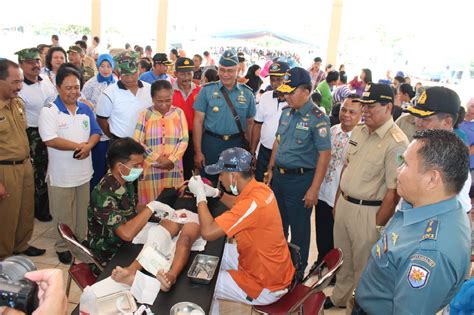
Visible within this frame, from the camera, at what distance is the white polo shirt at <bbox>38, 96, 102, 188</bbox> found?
2.86 meters

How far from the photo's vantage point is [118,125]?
346 centimetres

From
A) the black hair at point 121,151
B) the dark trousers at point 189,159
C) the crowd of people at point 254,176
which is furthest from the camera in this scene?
the dark trousers at point 189,159

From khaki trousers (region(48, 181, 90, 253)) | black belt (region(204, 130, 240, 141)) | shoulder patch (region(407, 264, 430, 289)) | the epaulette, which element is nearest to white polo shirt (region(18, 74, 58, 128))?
khaki trousers (region(48, 181, 90, 253))

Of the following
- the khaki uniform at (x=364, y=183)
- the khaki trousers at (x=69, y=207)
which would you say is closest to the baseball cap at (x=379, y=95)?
the khaki uniform at (x=364, y=183)

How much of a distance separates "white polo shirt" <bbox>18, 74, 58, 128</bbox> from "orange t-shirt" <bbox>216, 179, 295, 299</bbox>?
234 cm

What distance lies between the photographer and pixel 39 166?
366 centimetres

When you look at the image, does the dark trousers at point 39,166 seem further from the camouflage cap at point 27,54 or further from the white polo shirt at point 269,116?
the white polo shirt at point 269,116

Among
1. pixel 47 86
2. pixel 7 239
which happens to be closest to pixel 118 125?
pixel 47 86

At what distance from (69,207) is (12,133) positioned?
2.39 ft

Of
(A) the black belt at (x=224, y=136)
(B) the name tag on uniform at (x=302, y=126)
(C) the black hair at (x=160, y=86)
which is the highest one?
(C) the black hair at (x=160, y=86)

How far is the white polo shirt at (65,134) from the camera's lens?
286 cm

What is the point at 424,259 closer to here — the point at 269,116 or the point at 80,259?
the point at 80,259

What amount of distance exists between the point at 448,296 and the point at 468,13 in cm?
980

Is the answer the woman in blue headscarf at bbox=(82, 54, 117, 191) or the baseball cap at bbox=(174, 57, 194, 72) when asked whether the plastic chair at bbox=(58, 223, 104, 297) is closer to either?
the woman in blue headscarf at bbox=(82, 54, 117, 191)
